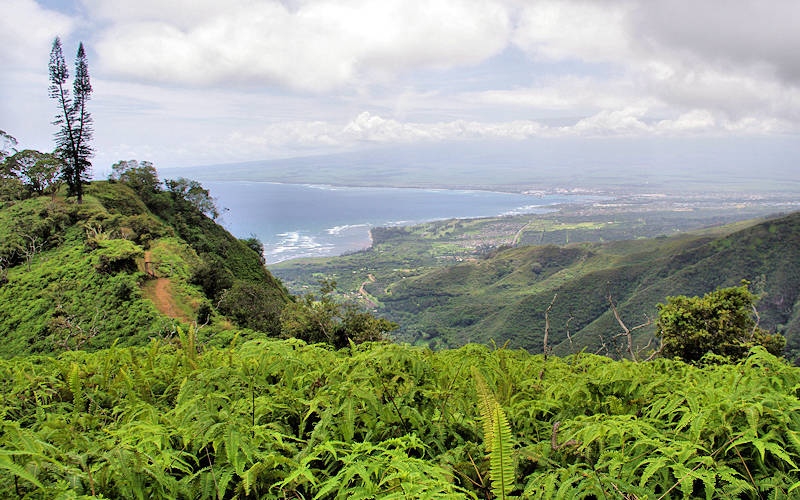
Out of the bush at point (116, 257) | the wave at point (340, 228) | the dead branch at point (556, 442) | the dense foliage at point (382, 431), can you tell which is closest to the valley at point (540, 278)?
the bush at point (116, 257)

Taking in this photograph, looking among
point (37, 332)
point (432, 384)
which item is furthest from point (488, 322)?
point (432, 384)

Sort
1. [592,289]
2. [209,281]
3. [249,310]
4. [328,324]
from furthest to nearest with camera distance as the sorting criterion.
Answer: [592,289]
[209,281]
[249,310]
[328,324]

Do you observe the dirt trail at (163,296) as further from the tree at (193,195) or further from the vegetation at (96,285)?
the tree at (193,195)

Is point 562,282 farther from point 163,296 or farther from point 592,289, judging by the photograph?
point 163,296

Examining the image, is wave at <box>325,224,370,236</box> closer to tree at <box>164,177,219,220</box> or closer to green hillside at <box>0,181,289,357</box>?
tree at <box>164,177,219,220</box>

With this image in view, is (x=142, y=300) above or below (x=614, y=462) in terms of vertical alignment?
below

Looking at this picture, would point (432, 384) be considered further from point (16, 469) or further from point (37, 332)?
point (37, 332)

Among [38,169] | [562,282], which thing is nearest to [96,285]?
[38,169]
